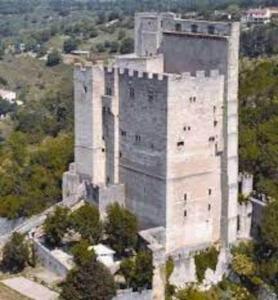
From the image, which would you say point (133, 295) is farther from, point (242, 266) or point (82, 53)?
point (82, 53)

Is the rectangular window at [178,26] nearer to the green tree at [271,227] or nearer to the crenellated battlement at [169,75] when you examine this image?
the crenellated battlement at [169,75]

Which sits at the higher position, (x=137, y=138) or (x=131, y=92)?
(x=131, y=92)

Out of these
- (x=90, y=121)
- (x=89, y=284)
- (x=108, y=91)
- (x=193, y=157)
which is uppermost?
(x=108, y=91)

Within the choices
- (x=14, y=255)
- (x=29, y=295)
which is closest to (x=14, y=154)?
(x=14, y=255)

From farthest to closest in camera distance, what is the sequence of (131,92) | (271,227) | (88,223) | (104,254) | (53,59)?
1. (53,59)
2. (131,92)
3. (88,223)
4. (271,227)
5. (104,254)

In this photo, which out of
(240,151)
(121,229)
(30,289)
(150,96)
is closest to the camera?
(30,289)

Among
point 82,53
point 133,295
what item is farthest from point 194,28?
point 82,53

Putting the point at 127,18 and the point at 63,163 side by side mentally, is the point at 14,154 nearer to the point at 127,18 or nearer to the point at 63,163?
the point at 63,163

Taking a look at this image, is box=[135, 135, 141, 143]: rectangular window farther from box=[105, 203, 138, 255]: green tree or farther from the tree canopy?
the tree canopy

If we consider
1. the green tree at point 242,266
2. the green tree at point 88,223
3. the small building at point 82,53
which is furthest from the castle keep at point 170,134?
the small building at point 82,53
